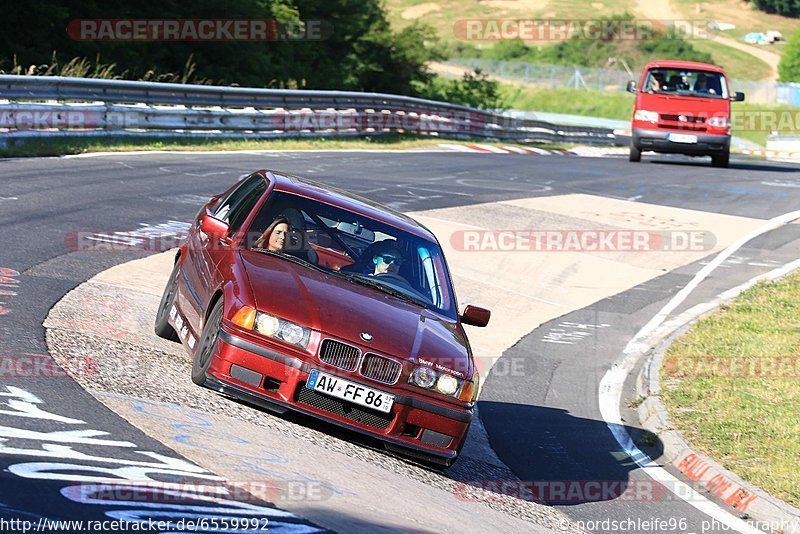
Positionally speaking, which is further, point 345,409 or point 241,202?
point 241,202

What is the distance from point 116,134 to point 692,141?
13127mm

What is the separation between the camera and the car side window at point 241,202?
8.69 meters

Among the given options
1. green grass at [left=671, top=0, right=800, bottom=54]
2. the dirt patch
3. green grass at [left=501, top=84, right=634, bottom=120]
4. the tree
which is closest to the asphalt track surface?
green grass at [left=501, top=84, right=634, bottom=120]

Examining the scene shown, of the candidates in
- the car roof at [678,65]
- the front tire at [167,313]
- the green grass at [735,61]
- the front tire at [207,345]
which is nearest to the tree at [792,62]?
the green grass at [735,61]

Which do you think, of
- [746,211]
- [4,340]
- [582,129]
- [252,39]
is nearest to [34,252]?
[4,340]

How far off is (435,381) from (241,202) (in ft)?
7.98

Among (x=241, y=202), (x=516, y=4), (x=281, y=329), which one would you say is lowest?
(x=281, y=329)

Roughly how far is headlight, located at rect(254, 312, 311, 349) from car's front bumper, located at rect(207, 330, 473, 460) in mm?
101

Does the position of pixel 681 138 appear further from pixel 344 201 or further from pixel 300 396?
pixel 300 396

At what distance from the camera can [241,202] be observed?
898cm

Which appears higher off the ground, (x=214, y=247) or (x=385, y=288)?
(x=214, y=247)

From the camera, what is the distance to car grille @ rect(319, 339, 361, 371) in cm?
718

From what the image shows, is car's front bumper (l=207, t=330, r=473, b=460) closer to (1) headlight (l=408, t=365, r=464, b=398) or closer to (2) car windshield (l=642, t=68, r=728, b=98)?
(1) headlight (l=408, t=365, r=464, b=398)

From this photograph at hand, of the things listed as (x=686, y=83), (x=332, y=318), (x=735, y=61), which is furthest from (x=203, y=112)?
(x=735, y=61)
